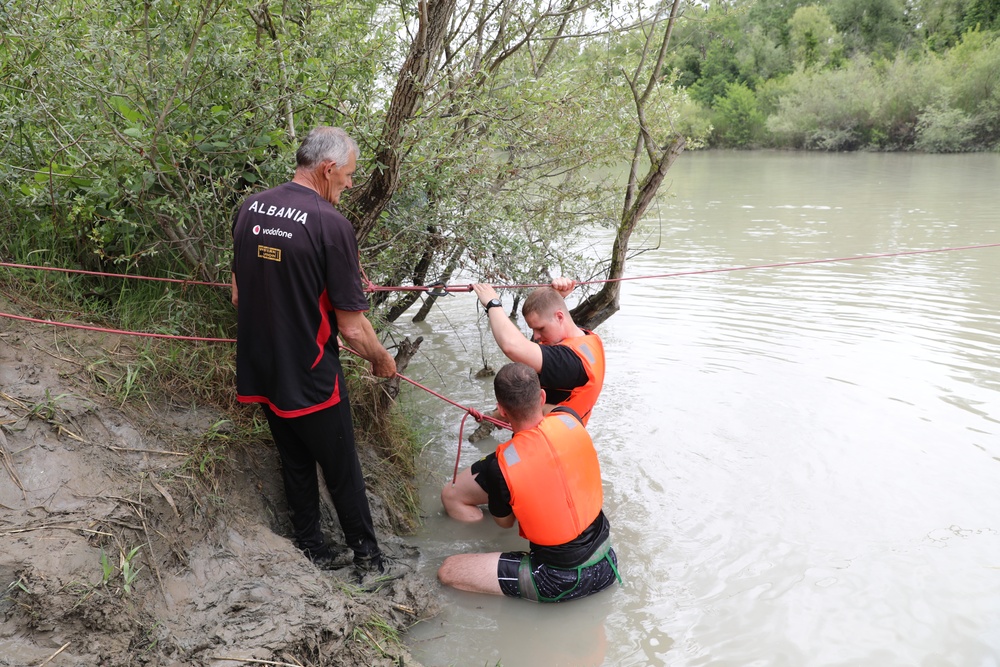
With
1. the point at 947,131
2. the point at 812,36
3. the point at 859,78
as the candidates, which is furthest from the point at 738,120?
the point at 947,131

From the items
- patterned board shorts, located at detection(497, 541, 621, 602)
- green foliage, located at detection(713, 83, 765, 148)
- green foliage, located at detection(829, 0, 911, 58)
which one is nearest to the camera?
patterned board shorts, located at detection(497, 541, 621, 602)

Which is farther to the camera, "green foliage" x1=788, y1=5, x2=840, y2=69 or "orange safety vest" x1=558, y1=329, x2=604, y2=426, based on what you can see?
"green foliage" x1=788, y1=5, x2=840, y2=69

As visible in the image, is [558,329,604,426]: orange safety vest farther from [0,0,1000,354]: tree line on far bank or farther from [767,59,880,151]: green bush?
[767,59,880,151]: green bush

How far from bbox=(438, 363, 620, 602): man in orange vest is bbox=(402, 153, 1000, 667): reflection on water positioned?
0.40 feet

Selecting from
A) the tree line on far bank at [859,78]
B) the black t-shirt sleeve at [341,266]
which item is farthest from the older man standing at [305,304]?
the tree line on far bank at [859,78]

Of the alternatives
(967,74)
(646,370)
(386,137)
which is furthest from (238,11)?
(967,74)

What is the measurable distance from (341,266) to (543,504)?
1.64 m

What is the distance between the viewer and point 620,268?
6.25 m

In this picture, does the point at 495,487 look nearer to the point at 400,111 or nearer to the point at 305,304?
the point at 305,304

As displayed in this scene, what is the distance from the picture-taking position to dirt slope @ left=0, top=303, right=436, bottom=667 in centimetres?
277

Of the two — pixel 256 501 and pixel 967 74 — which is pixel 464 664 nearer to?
pixel 256 501

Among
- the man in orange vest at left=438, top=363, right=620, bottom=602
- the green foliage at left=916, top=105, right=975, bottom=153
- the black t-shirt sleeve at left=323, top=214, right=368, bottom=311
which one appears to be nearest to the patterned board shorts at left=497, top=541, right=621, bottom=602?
the man in orange vest at left=438, top=363, right=620, bottom=602

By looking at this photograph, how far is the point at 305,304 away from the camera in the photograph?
11.0ft

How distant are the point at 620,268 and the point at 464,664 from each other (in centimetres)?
356
